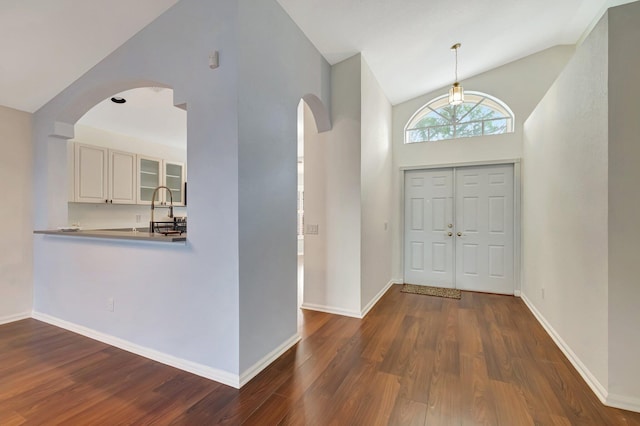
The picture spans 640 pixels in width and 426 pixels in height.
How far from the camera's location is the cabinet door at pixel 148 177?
4758 mm

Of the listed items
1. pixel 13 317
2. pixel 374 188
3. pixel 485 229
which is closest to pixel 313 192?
pixel 374 188

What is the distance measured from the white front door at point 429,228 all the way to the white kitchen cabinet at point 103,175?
4601mm

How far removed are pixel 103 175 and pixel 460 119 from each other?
5.64m

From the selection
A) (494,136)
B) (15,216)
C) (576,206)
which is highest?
(494,136)

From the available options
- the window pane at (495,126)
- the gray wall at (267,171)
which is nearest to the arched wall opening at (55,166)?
the gray wall at (267,171)

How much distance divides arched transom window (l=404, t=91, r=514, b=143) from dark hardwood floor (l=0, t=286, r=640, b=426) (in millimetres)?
3014

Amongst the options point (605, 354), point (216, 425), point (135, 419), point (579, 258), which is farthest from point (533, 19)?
point (135, 419)

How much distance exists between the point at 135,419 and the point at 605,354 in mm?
3024

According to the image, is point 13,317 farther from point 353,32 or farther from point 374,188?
point 353,32

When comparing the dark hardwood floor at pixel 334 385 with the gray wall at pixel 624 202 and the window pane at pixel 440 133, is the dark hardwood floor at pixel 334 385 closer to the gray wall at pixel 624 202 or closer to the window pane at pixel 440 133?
the gray wall at pixel 624 202

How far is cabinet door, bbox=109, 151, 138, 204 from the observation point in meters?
4.34

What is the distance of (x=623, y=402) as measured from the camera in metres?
1.81

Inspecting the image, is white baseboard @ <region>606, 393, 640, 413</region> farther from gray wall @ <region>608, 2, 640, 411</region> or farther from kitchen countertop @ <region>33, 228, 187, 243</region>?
kitchen countertop @ <region>33, 228, 187, 243</region>

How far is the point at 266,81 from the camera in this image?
2293 mm
